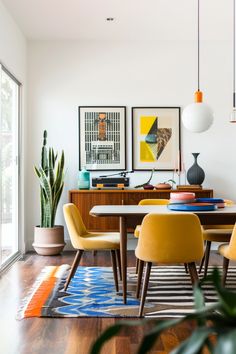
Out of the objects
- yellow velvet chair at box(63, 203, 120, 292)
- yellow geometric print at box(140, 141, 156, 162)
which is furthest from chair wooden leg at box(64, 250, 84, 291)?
yellow geometric print at box(140, 141, 156, 162)

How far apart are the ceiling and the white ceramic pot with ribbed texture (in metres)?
2.30

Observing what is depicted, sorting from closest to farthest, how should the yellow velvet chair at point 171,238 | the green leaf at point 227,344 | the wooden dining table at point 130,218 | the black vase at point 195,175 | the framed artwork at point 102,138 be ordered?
the green leaf at point 227,344
the yellow velvet chair at point 171,238
the wooden dining table at point 130,218
the black vase at point 195,175
the framed artwork at point 102,138

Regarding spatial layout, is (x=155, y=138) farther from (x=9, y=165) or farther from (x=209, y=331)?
(x=209, y=331)

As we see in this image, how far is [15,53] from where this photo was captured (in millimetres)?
5348

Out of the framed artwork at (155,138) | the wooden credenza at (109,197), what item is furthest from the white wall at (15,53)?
the framed artwork at (155,138)

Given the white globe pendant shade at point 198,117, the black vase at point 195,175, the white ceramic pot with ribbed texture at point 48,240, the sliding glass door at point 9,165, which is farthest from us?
the black vase at point 195,175

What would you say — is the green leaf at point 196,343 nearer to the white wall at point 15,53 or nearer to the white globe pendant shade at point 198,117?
the white globe pendant shade at point 198,117

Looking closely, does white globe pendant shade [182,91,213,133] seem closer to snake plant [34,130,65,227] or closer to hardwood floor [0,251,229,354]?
hardwood floor [0,251,229,354]

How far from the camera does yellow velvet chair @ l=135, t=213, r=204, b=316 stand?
3.04 metres

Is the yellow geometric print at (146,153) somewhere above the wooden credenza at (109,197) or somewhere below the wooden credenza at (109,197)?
above

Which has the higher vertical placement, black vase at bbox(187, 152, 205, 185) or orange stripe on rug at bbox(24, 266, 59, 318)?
black vase at bbox(187, 152, 205, 185)

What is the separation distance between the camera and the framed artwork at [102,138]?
20.0 ft

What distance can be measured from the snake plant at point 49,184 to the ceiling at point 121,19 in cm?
134

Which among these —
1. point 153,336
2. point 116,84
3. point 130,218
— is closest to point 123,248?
point 130,218
